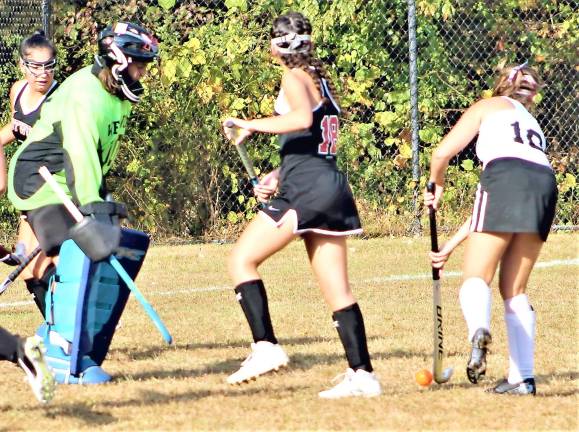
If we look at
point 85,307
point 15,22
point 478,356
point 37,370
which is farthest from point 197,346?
point 15,22

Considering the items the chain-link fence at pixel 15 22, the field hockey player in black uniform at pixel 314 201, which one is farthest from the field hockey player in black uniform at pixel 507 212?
the chain-link fence at pixel 15 22

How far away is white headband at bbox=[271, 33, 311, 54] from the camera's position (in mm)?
6812

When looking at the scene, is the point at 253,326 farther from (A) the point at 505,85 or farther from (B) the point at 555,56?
(B) the point at 555,56

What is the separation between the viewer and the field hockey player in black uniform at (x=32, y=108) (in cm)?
833

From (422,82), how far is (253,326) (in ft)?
25.2

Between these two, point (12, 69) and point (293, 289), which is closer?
point (293, 289)

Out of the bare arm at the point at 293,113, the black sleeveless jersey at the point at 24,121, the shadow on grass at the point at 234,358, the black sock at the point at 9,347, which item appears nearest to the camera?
the black sock at the point at 9,347

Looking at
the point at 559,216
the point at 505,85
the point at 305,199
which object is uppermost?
the point at 505,85

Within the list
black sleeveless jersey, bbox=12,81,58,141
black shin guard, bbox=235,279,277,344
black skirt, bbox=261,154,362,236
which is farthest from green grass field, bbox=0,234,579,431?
black sleeveless jersey, bbox=12,81,58,141

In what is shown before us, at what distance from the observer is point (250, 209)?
14398mm

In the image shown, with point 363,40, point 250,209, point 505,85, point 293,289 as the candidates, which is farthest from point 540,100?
point 505,85

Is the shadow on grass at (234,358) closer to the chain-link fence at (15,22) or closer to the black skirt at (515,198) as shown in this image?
the black skirt at (515,198)

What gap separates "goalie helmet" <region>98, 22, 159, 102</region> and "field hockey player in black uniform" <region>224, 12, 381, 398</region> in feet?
2.09

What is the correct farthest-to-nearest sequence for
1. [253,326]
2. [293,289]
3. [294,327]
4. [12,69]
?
[12,69] < [293,289] < [294,327] < [253,326]
